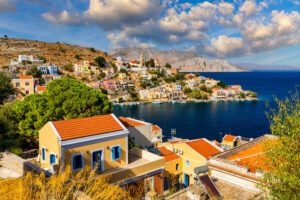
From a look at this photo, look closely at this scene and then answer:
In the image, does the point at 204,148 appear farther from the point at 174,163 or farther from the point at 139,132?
the point at 139,132

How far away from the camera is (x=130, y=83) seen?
10725 centimetres

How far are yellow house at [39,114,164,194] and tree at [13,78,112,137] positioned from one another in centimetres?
609

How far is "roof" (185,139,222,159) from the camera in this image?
57.9 feet

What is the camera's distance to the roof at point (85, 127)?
36.4ft

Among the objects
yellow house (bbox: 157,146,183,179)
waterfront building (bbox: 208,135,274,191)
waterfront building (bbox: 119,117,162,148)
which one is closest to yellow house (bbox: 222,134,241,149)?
waterfront building (bbox: 119,117,162,148)

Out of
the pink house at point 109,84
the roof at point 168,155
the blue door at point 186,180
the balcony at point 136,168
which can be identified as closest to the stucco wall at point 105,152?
the balcony at point 136,168

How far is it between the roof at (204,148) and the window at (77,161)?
9.93m

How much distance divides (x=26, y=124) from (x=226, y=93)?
9895 centimetres

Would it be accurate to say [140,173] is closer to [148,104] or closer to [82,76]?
[148,104]

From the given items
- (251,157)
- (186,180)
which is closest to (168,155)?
(186,180)

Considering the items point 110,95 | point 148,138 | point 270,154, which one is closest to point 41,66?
point 110,95

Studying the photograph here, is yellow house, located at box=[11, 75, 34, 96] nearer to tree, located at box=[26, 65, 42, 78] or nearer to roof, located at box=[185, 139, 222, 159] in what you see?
tree, located at box=[26, 65, 42, 78]

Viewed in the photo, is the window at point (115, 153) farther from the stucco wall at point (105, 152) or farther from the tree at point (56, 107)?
the tree at point (56, 107)

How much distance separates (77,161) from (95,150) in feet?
3.44
